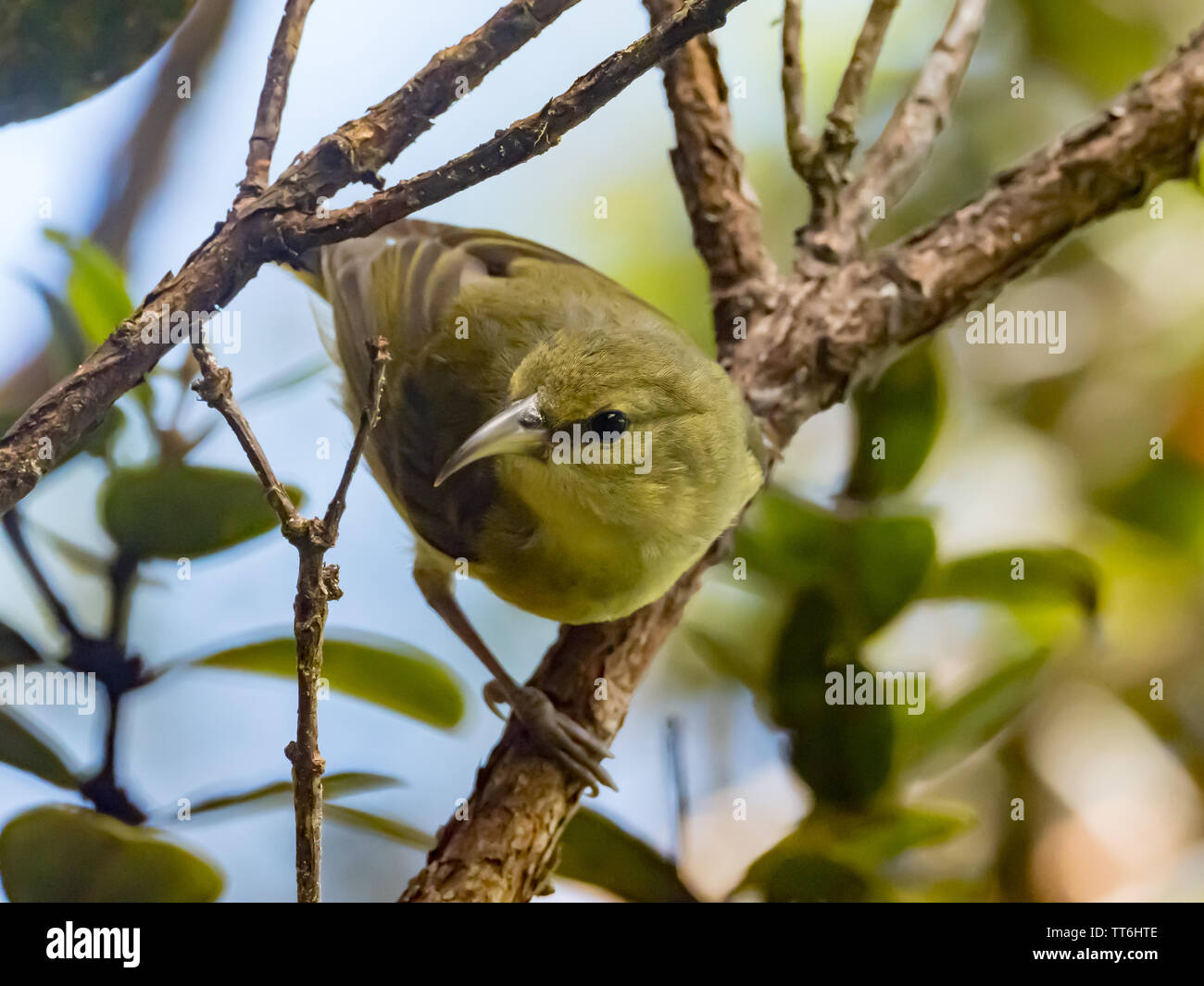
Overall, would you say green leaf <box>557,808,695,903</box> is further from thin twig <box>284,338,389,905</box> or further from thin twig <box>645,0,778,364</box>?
thin twig <box>645,0,778,364</box>

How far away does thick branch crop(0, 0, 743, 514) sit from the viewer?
1.09 meters

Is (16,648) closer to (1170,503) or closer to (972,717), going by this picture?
(972,717)

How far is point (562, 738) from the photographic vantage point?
1662mm

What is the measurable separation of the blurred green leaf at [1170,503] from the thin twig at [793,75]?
3.86 ft

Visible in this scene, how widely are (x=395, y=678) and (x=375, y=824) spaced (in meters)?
0.26

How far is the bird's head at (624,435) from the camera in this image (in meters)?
1.48

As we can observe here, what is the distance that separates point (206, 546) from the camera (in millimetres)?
1621

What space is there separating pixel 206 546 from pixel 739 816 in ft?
3.78

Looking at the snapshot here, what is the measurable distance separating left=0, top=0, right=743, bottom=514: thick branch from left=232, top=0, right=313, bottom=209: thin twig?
0.32 ft

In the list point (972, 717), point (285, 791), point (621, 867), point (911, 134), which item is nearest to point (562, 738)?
point (621, 867)

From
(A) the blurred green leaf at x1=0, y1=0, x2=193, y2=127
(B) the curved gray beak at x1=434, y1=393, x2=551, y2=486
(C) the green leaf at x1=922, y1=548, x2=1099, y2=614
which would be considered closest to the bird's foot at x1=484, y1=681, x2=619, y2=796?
(B) the curved gray beak at x1=434, y1=393, x2=551, y2=486

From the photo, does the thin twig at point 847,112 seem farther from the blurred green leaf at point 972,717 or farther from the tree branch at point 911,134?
the blurred green leaf at point 972,717

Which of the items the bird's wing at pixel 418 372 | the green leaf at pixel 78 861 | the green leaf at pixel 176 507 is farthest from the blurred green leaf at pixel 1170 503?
the green leaf at pixel 78 861
